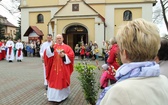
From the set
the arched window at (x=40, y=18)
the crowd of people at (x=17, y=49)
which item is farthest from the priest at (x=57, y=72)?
the arched window at (x=40, y=18)

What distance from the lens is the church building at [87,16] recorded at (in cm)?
2628

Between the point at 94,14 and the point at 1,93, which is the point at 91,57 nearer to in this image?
the point at 94,14

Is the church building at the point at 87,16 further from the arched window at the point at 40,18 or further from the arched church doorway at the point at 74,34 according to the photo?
the arched window at the point at 40,18

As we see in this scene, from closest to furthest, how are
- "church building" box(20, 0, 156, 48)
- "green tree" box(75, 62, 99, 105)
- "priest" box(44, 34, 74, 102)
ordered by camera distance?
"green tree" box(75, 62, 99, 105)
"priest" box(44, 34, 74, 102)
"church building" box(20, 0, 156, 48)

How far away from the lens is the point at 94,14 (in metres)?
25.9

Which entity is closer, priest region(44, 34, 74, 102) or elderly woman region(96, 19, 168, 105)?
elderly woman region(96, 19, 168, 105)

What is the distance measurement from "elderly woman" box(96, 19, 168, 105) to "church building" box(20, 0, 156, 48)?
2440 centimetres

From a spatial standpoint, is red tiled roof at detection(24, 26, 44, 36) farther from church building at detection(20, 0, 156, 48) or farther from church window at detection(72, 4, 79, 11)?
church window at detection(72, 4, 79, 11)

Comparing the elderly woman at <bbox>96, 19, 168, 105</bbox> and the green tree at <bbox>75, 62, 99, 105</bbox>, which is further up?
the elderly woman at <bbox>96, 19, 168, 105</bbox>

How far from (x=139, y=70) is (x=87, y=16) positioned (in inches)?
989

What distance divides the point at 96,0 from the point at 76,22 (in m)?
3.75

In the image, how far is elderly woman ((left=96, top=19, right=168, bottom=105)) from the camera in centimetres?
142

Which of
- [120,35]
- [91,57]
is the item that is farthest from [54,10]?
[120,35]

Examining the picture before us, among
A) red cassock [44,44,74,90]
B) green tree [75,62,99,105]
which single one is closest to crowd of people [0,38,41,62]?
red cassock [44,44,74,90]
